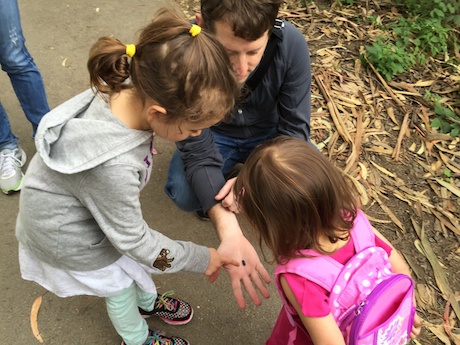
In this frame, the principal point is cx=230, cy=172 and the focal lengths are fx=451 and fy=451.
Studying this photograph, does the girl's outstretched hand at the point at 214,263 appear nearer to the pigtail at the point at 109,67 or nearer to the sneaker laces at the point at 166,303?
the sneaker laces at the point at 166,303

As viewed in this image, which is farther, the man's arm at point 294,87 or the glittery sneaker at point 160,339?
the man's arm at point 294,87

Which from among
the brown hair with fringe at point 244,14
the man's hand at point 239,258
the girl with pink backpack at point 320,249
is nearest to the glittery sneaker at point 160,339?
the man's hand at point 239,258

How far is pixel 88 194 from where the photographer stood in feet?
4.63

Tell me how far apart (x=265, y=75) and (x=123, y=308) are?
4.26 feet

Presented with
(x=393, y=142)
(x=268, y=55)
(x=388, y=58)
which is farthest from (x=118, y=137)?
(x=388, y=58)

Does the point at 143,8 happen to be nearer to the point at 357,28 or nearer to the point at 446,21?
the point at 357,28

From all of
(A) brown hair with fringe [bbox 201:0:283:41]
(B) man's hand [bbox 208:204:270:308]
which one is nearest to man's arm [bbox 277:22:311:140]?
(A) brown hair with fringe [bbox 201:0:283:41]

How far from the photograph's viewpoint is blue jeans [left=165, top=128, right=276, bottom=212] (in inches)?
96.4

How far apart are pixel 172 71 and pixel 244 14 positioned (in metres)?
0.60

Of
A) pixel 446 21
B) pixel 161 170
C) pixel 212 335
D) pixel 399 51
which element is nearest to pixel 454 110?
pixel 399 51

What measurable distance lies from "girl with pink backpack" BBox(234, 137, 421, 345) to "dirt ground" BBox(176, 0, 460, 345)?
3.26 ft

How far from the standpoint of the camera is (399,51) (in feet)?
11.9

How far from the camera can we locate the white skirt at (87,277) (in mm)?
1701

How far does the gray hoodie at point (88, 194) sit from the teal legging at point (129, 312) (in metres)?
0.19
